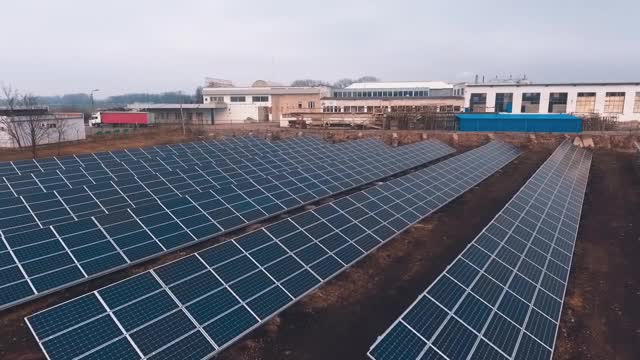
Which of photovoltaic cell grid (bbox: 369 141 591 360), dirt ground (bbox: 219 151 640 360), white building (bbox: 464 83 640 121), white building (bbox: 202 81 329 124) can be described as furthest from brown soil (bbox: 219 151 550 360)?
white building (bbox: 202 81 329 124)

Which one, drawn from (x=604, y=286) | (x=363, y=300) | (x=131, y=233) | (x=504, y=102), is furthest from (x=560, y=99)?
(x=131, y=233)

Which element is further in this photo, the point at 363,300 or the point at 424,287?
the point at 424,287

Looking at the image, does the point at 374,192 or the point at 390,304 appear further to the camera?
the point at 374,192

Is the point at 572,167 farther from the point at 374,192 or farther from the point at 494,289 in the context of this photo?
the point at 494,289

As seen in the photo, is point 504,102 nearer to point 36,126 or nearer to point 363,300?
point 363,300

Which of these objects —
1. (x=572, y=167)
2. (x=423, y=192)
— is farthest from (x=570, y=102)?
(x=423, y=192)

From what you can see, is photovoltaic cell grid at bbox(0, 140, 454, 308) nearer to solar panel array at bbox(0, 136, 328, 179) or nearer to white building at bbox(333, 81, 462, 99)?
solar panel array at bbox(0, 136, 328, 179)
